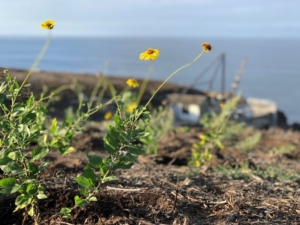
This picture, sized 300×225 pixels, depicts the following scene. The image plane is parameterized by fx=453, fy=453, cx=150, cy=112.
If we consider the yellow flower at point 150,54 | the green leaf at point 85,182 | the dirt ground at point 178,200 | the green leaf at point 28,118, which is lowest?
the dirt ground at point 178,200

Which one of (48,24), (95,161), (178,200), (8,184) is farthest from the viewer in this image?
(178,200)

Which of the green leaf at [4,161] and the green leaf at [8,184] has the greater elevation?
the green leaf at [4,161]

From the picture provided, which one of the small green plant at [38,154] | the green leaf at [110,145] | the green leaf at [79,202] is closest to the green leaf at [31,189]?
the small green plant at [38,154]

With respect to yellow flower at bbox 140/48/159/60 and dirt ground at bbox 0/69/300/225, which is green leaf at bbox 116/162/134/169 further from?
yellow flower at bbox 140/48/159/60

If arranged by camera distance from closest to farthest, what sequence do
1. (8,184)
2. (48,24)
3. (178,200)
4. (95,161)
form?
(8,184), (95,161), (48,24), (178,200)

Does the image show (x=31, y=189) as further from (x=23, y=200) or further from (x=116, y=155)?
(x=116, y=155)

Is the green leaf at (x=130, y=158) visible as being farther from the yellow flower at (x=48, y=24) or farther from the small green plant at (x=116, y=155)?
the yellow flower at (x=48, y=24)

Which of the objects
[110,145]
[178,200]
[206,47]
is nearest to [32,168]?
[110,145]

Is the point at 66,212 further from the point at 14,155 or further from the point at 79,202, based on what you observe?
the point at 14,155

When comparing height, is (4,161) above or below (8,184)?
above

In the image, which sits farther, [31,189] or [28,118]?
[28,118]

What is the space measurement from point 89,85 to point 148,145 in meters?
22.6

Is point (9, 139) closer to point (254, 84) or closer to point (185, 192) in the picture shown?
point (185, 192)

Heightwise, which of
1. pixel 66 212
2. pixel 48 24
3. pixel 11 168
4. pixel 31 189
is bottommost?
pixel 66 212
